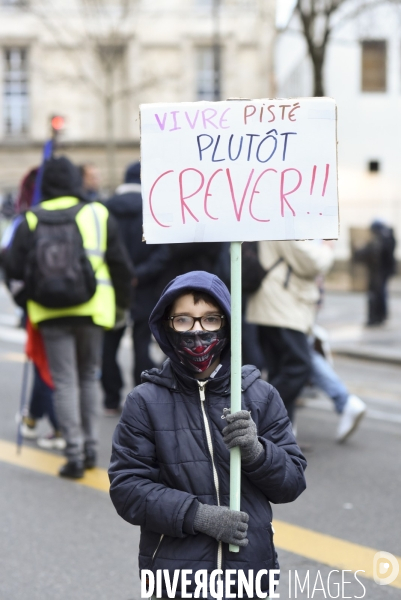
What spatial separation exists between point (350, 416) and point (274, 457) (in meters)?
4.20

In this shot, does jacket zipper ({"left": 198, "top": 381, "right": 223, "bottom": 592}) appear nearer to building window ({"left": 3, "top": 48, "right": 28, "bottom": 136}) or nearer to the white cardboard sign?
the white cardboard sign

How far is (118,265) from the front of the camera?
226 inches

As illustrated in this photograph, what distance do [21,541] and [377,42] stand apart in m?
27.3

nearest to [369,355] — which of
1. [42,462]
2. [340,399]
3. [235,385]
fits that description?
[340,399]

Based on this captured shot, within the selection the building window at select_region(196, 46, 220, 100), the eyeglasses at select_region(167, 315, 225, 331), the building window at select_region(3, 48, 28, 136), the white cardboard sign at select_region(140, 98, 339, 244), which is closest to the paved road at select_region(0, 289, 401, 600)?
the eyeglasses at select_region(167, 315, 225, 331)

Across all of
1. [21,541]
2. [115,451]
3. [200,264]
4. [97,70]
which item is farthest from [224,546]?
[97,70]

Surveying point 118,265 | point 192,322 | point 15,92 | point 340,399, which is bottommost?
point 340,399

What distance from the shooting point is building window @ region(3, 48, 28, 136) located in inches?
1503

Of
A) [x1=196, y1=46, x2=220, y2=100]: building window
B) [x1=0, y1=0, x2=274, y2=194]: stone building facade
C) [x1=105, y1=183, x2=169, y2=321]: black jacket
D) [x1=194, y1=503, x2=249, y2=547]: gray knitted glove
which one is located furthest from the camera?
[x1=196, y1=46, x2=220, y2=100]: building window

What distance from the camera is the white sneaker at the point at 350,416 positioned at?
6.74 m

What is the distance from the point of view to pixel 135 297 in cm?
738

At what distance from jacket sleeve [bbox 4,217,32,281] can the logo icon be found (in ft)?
8.53

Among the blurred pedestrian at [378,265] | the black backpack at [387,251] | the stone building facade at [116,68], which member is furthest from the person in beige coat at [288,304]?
the stone building facade at [116,68]

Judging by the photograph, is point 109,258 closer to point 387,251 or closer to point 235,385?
point 235,385
